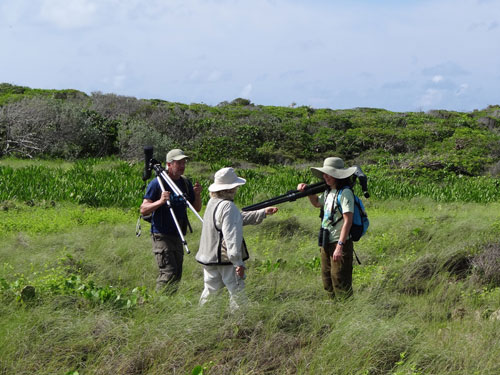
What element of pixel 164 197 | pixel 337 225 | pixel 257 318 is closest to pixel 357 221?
pixel 337 225

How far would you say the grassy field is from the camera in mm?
4422

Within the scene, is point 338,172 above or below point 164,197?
above

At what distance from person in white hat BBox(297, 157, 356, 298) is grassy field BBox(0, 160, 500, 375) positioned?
0.33 m

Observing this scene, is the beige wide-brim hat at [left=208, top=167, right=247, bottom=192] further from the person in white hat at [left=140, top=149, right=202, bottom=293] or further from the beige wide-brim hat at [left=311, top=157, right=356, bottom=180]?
the beige wide-brim hat at [left=311, top=157, right=356, bottom=180]

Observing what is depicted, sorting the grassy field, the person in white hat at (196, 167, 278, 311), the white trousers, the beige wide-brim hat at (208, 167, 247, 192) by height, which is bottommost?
the grassy field

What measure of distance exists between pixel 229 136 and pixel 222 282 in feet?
70.6

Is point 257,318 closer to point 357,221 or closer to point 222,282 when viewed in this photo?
point 222,282

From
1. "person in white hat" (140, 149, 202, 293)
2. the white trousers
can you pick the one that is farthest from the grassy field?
"person in white hat" (140, 149, 202, 293)

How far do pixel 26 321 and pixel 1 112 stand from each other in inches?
791

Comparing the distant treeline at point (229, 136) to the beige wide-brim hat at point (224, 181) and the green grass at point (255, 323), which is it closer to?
the green grass at point (255, 323)

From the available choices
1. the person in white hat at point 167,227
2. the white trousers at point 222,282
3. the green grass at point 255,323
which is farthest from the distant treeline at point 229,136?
the white trousers at point 222,282

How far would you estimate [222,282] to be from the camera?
549 cm

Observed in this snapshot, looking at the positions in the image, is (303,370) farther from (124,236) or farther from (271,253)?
(124,236)

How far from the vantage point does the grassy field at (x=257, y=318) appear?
4.42 meters
